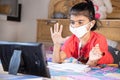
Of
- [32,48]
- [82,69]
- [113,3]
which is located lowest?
[82,69]

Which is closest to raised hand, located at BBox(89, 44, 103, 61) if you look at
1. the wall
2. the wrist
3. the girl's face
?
the wrist

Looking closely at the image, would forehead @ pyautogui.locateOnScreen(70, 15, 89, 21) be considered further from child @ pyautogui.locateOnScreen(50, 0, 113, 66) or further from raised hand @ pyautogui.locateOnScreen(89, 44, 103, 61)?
raised hand @ pyautogui.locateOnScreen(89, 44, 103, 61)

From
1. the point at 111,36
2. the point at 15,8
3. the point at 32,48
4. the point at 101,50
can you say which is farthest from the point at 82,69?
the point at 15,8

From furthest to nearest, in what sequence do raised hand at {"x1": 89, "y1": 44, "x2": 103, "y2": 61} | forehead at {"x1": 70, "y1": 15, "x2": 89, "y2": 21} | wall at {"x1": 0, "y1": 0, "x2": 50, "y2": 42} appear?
wall at {"x1": 0, "y1": 0, "x2": 50, "y2": 42} < forehead at {"x1": 70, "y1": 15, "x2": 89, "y2": 21} < raised hand at {"x1": 89, "y1": 44, "x2": 103, "y2": 61}

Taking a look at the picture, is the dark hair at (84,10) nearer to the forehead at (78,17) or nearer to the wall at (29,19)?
Answer: the forehead at (78,17)

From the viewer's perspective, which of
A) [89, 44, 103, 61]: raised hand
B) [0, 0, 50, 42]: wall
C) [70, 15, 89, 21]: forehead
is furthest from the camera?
[0, 0, 50, 42]: wall

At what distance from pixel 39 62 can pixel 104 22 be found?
1333 millimetres

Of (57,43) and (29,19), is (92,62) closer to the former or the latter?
(57,43)

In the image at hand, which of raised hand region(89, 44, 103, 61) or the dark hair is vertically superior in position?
the dark hair

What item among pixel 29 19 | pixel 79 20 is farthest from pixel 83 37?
pixel 29 19

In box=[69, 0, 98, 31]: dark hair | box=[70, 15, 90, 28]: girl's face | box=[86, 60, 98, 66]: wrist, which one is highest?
box=[69, 0, 98, 31]: dark hair

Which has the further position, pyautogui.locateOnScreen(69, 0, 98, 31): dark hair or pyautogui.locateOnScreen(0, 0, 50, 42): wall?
pyautogui.locateOnScreen(0, 0, 50, 42): wall

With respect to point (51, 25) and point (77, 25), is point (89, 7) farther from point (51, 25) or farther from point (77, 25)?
point (51, 25)

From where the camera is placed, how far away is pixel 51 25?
229 centimetres
